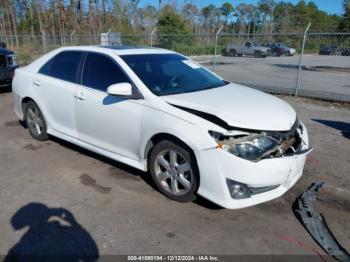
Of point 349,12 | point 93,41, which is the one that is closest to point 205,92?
point 93,41

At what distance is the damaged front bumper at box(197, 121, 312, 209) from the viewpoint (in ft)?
9.42

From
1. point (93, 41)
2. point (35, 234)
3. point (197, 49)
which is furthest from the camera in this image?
point (197, 49)

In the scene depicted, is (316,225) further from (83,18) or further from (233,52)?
(83,18)

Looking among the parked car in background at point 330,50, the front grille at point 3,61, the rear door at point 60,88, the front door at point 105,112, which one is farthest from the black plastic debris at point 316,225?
the parked car in background at point 330,50

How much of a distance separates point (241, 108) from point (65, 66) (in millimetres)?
2738

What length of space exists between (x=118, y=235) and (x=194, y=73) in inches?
95.8

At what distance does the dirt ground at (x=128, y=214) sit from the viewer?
278cm

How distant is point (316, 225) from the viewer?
3.08m

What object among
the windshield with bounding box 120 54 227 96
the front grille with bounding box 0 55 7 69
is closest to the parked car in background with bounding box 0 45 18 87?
the front grille with bounding box 0 55 7 69

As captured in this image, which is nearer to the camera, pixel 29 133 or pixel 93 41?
pixel 29 133

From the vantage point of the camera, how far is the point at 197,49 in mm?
24297

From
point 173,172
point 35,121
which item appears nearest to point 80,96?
point 35,121

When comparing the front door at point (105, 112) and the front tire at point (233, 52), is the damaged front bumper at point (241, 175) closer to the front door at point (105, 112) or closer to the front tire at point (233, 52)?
the front door at point (105, 112)

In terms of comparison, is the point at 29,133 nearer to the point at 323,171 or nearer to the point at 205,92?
the point at 205,92
